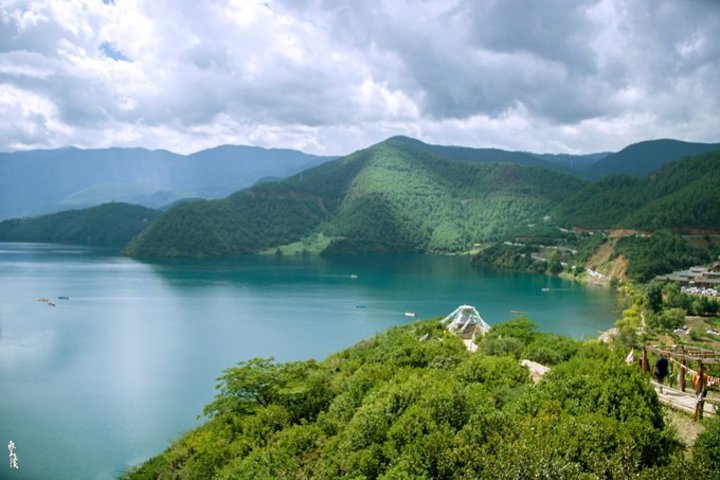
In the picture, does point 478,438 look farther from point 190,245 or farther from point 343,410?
point 190,245

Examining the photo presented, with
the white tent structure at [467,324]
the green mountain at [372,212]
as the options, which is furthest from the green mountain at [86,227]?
the white tent structure at [467,324]

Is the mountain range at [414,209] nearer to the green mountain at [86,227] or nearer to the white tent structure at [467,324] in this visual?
the green mountain at [86,227]

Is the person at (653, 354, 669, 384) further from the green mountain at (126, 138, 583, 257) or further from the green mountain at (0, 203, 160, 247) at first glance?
the green mountain at (0, 203, 160, 247)

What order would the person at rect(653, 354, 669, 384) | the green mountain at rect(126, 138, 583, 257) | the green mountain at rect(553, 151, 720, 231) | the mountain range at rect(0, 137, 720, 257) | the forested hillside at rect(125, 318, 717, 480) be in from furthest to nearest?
the green mountain at rect(126, 138, 583, 257) < the mountain range at rect(0, 137, 720, 257) < the green mountain at rect(553, 151, 720, 231) < the person at rect(653, 354, 669, 384) < the forested hillside at rect(125, 318, 717, 480)

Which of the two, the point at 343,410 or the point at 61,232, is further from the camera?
the point at 61,232

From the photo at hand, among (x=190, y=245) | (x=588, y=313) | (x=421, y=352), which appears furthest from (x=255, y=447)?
(x=190, y=245)

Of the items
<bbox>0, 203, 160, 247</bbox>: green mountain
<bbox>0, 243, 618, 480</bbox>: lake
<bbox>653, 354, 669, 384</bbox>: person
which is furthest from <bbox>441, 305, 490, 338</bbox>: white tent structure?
<bbox>0, 203, 160, 247</bbox>: green mountain
